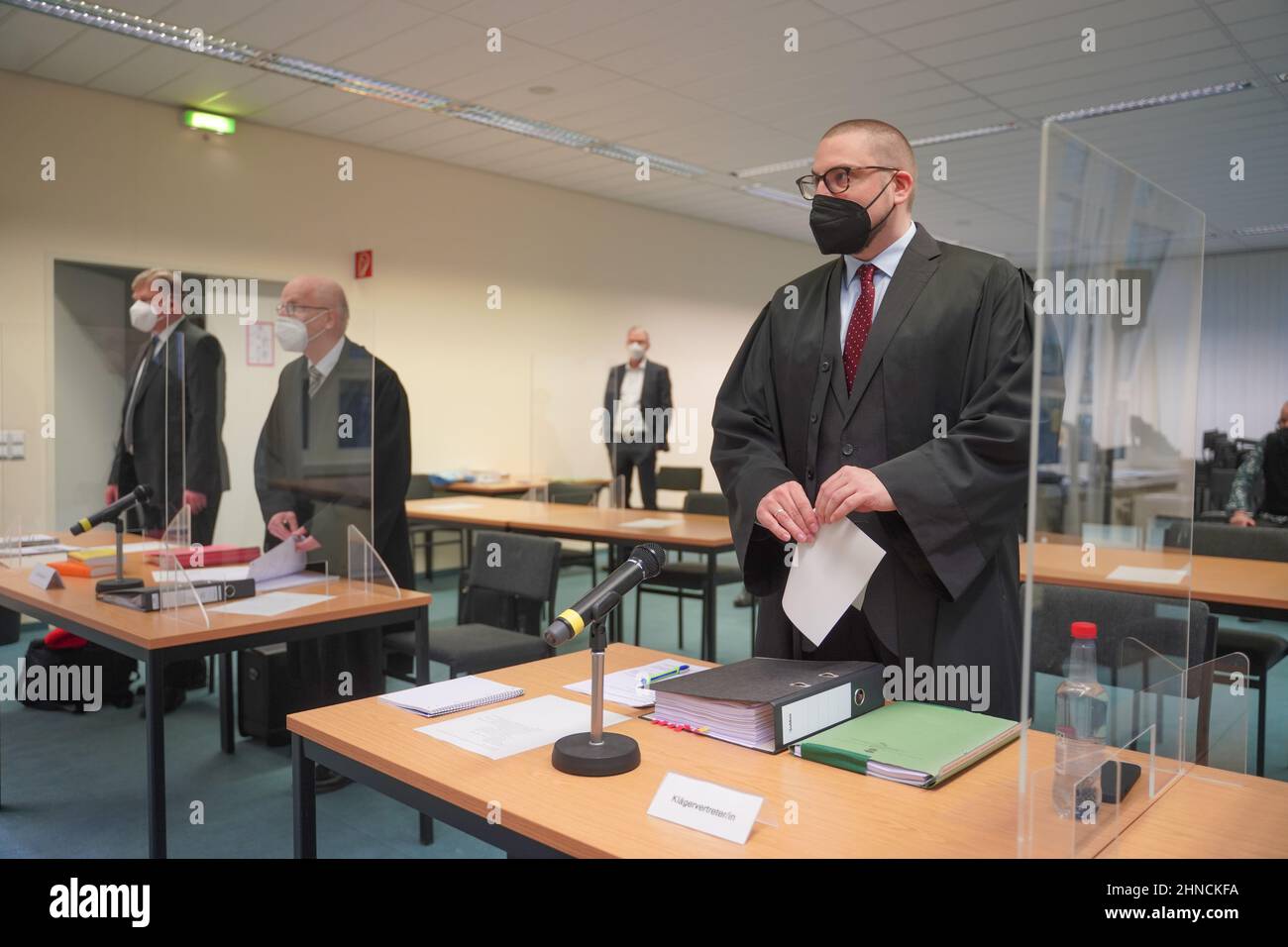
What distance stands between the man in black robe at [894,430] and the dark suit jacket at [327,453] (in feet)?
5.16

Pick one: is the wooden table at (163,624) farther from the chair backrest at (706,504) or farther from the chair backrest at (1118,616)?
the chair backrest at (706,504)

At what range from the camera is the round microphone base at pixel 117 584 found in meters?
2.80

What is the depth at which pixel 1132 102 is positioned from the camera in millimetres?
5801

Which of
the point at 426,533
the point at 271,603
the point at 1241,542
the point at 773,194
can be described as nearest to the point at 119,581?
the point at 271,603

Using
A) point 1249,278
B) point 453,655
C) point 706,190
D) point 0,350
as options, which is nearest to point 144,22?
point 0,350

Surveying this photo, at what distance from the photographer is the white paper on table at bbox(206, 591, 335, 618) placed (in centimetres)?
261

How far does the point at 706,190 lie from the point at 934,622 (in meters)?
7.24

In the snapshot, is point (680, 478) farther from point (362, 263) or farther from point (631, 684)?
point (631, 684)

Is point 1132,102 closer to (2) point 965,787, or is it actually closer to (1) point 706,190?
(1) point 706,190

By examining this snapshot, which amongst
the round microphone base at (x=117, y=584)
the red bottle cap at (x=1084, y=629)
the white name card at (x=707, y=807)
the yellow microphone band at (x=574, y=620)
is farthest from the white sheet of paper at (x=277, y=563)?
the red bottle cap at (x=1084, y=629)

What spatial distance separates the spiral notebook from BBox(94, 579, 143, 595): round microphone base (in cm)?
148

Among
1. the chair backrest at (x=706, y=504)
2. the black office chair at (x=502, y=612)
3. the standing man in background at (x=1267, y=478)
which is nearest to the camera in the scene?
the black office chair at (x=502, y=612)

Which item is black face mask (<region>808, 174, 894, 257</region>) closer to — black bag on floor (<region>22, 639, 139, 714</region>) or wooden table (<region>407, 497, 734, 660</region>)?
wooden table (<region>407, 497, 734, 660</region>)
